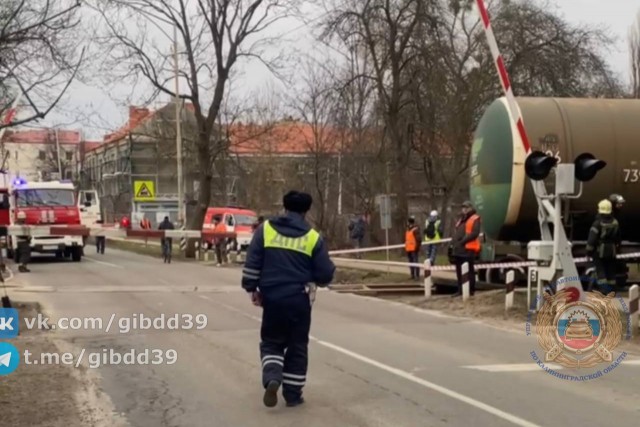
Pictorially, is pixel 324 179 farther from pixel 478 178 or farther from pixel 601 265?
pixel 601 265

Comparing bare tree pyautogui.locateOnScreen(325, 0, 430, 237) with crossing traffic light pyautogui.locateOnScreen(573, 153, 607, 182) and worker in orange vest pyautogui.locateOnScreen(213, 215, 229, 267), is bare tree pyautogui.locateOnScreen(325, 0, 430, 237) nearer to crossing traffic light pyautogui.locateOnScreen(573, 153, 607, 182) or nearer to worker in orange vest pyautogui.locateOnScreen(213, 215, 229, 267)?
worker in orange vest pyautogui.locateOnScreen(213, 215, 229, 267)

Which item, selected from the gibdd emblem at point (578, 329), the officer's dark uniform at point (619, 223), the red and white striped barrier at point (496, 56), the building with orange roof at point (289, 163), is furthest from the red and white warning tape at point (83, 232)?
the officer's dark uniform at point (619, 223)

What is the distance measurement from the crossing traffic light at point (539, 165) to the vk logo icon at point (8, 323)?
764 centimetres

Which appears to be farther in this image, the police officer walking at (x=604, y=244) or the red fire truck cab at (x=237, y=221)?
the red fire truck cab at (x=237, y=221)

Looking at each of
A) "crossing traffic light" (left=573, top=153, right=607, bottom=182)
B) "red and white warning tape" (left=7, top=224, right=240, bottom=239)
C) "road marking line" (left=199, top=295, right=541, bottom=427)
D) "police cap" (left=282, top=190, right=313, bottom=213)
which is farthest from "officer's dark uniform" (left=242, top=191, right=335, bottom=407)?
"red and white warning tape" (left=7, top=224, right=240, bottom=239)

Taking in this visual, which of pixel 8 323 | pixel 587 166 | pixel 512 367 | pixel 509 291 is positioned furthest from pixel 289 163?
pixel 512 367

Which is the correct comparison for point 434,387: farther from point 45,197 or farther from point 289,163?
point 289,163

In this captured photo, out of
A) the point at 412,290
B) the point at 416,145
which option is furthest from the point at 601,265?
the point at 416,145

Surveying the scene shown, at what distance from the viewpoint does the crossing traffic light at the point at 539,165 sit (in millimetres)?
11344

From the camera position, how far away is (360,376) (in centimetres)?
823

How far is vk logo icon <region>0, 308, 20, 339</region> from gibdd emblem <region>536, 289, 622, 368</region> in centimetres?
725

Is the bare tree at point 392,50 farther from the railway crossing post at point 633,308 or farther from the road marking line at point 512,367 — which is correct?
the road marking line at point 512,367

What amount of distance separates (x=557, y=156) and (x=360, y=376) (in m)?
8.59

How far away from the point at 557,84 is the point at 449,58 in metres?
4.09
